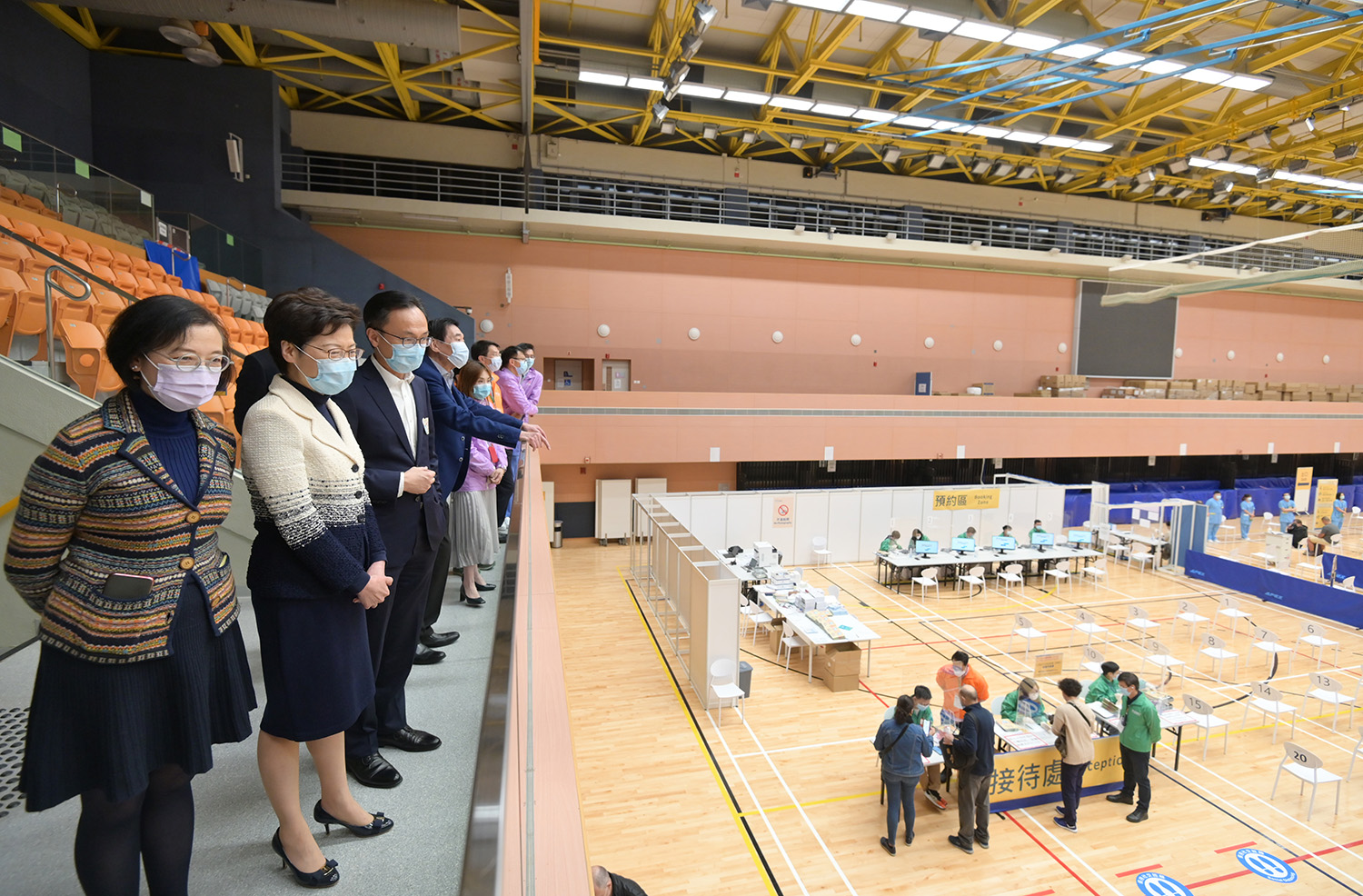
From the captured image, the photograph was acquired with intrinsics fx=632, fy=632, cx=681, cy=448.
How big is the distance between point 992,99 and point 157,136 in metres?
18.0

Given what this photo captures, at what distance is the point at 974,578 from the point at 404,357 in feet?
47.6

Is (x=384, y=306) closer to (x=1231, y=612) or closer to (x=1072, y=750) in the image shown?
(x=1072, y=750)

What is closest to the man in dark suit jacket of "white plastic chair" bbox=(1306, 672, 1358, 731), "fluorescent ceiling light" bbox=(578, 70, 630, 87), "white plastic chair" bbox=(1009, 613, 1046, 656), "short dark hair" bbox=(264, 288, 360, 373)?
"short dark hair" bbox=(264, 288, 360, 373)

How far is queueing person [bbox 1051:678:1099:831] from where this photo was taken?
701 centimetres

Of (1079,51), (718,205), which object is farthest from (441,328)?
(718,205)

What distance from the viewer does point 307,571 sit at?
1785mm

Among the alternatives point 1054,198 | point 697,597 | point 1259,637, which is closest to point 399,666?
point 697,597

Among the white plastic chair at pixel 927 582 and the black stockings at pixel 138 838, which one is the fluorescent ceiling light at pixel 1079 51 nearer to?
the white plastic chair at pixel 927 582

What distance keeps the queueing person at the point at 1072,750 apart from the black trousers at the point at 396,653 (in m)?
7.15

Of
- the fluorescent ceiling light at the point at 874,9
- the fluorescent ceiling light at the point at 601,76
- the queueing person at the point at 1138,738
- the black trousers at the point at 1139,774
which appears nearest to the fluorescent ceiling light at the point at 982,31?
the fluorescent ceiling light at the point at 874,9

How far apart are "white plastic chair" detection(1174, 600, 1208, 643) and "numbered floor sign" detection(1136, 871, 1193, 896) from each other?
7.34 metres

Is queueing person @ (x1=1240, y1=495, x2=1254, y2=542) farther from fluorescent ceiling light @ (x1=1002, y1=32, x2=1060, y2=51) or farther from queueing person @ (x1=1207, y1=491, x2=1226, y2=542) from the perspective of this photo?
fluorescent ceiling light @ (x1=1002, y1=32, x2=1060, y2=51)

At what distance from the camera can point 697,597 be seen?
983cm

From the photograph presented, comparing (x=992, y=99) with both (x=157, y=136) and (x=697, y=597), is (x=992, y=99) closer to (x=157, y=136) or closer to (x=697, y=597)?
(x=697, y=597)
